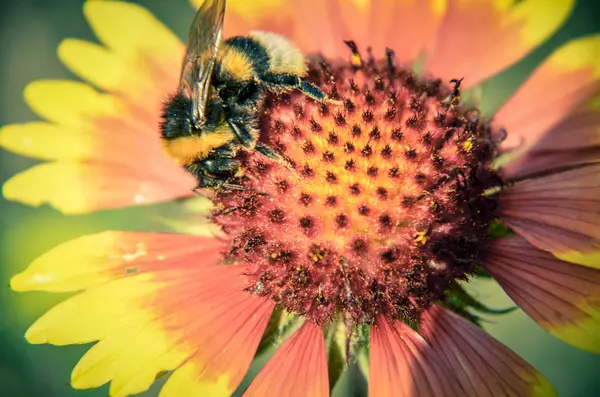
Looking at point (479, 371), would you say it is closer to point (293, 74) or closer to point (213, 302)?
point (213, 302)

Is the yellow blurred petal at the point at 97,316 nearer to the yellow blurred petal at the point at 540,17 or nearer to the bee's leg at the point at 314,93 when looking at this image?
the bee's leg at the point at 314,93

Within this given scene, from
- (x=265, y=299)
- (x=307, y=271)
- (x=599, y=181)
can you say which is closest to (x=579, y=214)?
(x=599, y=181)

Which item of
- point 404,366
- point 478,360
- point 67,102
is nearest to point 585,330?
point 478,360

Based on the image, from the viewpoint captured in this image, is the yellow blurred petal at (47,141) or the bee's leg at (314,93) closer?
the bee's leg at (314,93)

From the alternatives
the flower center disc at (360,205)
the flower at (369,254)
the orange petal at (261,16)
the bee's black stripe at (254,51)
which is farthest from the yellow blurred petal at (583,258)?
the orange petal at (261,16)

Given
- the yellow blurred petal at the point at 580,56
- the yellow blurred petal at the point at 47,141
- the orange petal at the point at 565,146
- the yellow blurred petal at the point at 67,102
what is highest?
the yellow blurred petal at the point at 67,102

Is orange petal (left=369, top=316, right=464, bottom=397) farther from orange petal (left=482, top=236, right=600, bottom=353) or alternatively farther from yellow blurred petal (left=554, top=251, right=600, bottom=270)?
yellow blurred petal (left=554, top=251, right=600, bottom=270)

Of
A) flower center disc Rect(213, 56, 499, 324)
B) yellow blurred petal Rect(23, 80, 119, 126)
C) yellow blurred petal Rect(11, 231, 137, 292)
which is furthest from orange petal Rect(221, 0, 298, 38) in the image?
yellow blurred petal Rect(11, 231, 137, 292)
